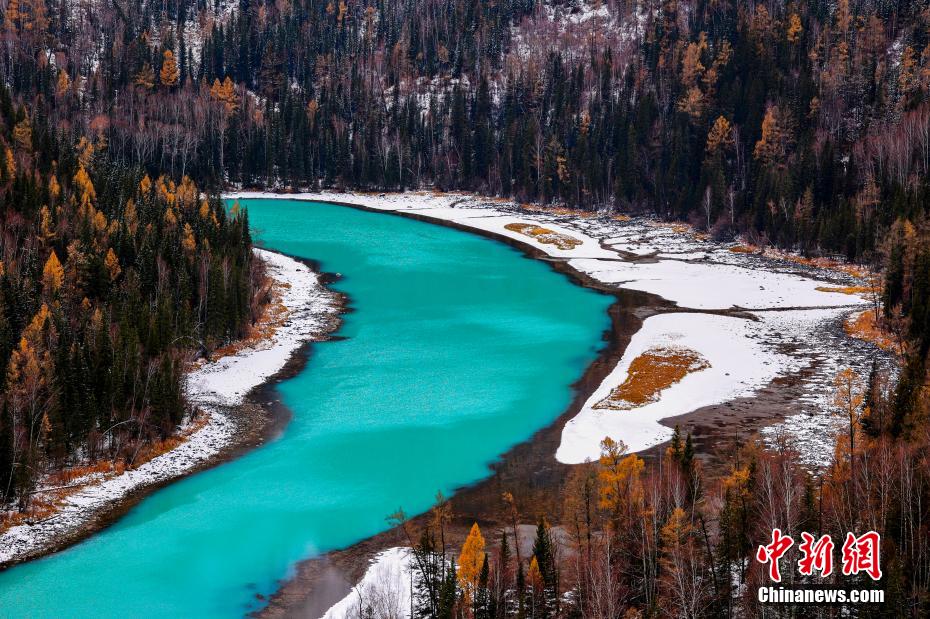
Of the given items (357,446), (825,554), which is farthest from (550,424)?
(825,554)

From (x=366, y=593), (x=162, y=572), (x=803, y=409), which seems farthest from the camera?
(x=803, y=409)

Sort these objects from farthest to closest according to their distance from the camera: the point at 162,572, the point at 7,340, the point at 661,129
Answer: the point at 661,129
the point at 7,340
the point at 162,572

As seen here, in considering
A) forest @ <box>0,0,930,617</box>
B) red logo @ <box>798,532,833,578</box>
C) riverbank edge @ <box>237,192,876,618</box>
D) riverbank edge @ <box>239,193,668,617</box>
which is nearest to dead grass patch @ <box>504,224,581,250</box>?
riverbank edge @ <box>239,193,668,617</box>

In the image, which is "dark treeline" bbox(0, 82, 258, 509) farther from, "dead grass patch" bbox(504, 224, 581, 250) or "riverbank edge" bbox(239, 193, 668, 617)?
"dead grass patch" bbox(504, 224, 581, 250)

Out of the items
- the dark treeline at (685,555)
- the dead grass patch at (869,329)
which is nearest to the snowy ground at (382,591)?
the dark treeline at (685,555)

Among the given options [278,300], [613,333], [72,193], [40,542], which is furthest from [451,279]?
[40,542]

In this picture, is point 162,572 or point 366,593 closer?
point 366,593

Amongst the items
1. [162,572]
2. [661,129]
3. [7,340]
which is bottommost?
[162,572]

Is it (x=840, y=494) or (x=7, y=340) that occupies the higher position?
(x=7, y=340)

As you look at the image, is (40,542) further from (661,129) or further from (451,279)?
(661,129)
